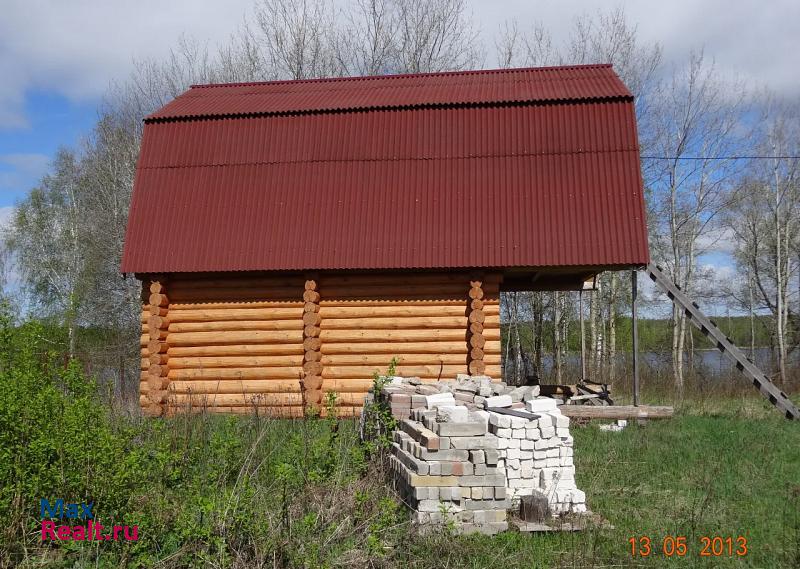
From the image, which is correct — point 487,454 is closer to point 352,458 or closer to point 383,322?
point 352,458

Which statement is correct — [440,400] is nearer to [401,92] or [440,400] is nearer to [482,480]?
[482,480]

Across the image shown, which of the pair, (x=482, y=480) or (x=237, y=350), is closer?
(x=482, y=480)

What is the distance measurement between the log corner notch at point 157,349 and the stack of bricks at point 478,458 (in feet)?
19.1

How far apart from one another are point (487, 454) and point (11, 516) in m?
3.97

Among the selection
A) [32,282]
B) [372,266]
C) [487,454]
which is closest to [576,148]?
[372,266]

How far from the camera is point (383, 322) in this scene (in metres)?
12.6

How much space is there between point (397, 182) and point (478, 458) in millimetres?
7604

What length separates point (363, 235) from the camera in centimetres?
1250

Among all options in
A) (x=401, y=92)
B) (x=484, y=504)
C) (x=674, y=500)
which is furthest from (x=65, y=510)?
(x=401, y=92)

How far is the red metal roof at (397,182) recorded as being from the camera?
12.1 m

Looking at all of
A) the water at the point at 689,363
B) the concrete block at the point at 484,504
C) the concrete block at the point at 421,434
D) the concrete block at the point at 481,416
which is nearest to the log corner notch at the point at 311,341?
the concrete block at the point at 421,434

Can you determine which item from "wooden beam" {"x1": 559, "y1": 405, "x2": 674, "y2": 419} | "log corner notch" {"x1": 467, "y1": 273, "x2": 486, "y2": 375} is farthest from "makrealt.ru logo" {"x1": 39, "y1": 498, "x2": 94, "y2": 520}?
"wooden beam" {"x1": 559, "y1": 405, "x2": 674, "y2": 419}

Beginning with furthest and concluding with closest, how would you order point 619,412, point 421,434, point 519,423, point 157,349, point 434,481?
point 157,349, point 619,412, point 519,423, point 421,434, point 434,481

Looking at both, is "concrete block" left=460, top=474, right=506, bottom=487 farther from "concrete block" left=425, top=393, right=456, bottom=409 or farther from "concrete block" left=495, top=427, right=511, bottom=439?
"concrete block" left=425, top=393, right=456, bottom=409
